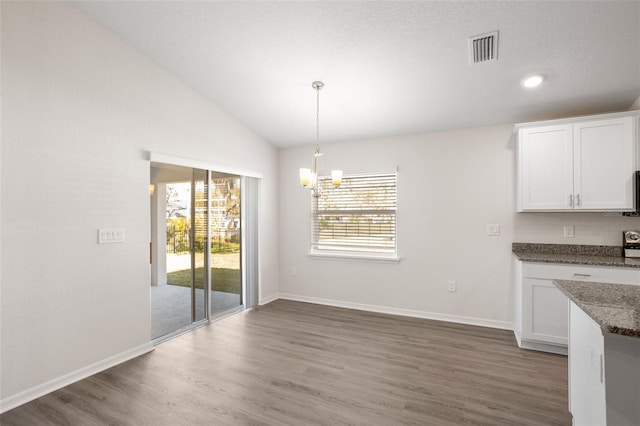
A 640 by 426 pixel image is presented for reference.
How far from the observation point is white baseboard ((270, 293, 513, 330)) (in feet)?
12.3

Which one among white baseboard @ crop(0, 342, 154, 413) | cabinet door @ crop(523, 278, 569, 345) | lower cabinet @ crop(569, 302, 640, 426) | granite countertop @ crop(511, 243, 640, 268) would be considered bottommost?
white baseboard @ crop(0, 342, 154, 413)

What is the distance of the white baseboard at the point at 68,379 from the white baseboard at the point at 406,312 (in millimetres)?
2295

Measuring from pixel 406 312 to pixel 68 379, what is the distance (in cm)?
363

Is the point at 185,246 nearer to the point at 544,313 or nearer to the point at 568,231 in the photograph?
the point at 544,313

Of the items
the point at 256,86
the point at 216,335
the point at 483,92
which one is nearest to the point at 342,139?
the point at 256,86

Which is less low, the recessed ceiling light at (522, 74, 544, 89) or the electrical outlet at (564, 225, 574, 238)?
the recessed ceiling light at (522, 74, 544, 89)

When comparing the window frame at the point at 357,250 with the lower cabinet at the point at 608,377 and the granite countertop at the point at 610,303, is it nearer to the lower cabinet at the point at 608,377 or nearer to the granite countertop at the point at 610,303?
the granite countertop at the point at 610,303

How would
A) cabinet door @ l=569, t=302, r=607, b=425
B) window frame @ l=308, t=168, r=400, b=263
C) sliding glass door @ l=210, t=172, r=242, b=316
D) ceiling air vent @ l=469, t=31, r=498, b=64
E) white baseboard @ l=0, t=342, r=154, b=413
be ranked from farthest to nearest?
1. window frame @ l=308, t=168, r=400, b=263
2. sliding glass door @ l=210, t=172, r=242, b=316
3. ceiling air vent @ l=469, t=31, r=498, b=64
4. white baseboard @ l=0, t=342, r=154, b=413
5. cabinet door @ l=569, t=302, r=607, b=425

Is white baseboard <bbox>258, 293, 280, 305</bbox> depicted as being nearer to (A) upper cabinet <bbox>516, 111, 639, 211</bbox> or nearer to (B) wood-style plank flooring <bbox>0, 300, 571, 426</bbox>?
(B) wood-style plank flooring <bbox>0, 300, 571, 426</bbox>

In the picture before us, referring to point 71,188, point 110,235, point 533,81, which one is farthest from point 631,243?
point 71,188

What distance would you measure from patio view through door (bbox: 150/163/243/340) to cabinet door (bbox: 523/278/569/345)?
357 centimetres

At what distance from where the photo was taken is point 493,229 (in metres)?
3.73

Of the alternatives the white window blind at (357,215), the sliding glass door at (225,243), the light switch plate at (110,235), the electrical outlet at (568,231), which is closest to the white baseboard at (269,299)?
the sliding glass door at (225,243)

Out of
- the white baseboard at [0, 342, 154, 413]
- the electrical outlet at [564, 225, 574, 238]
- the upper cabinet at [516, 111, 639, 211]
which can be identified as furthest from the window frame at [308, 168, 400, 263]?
the white baseboard at [0, 342, 154, 413]
